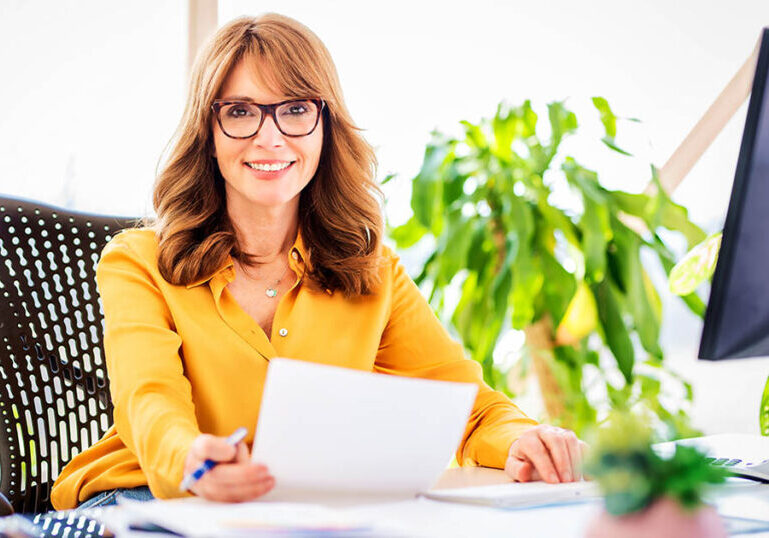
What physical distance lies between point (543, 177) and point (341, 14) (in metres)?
0.90

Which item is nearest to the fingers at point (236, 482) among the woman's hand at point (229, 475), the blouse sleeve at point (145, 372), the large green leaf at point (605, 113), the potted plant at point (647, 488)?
the woman's hand at point (229, 475)

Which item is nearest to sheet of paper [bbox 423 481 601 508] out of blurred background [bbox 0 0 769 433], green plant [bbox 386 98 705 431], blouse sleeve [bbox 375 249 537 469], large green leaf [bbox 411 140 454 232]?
blouse sleeve [bbox 375 249 537 469]

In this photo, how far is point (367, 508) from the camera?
88 centimetres

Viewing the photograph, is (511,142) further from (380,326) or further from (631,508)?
(631,508)

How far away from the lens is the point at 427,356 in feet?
5.04

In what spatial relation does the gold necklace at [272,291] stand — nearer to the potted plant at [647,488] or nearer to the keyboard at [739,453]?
the keyboard at [739,453]

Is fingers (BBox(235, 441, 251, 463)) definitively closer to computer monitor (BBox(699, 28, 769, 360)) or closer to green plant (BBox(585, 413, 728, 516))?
green plant (BBox(585, 413, 728, 516))

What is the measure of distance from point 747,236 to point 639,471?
0.49m

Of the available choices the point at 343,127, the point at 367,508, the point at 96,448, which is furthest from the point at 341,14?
the point at 367,508

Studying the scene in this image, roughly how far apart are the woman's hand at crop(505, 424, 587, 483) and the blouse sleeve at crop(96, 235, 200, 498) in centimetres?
45

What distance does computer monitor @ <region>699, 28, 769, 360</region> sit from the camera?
3.17 ft

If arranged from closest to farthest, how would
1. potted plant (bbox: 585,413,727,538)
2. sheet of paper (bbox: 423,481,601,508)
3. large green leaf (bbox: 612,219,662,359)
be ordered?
potted plant (bbox: 585,413,727,538) → sheet of paper (bbox: 423,481,601,508) → large green leaf (bbox: 612,219,662,359)

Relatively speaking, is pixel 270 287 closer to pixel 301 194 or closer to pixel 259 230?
pixel 259 230

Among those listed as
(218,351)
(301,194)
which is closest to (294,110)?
(301,194)
